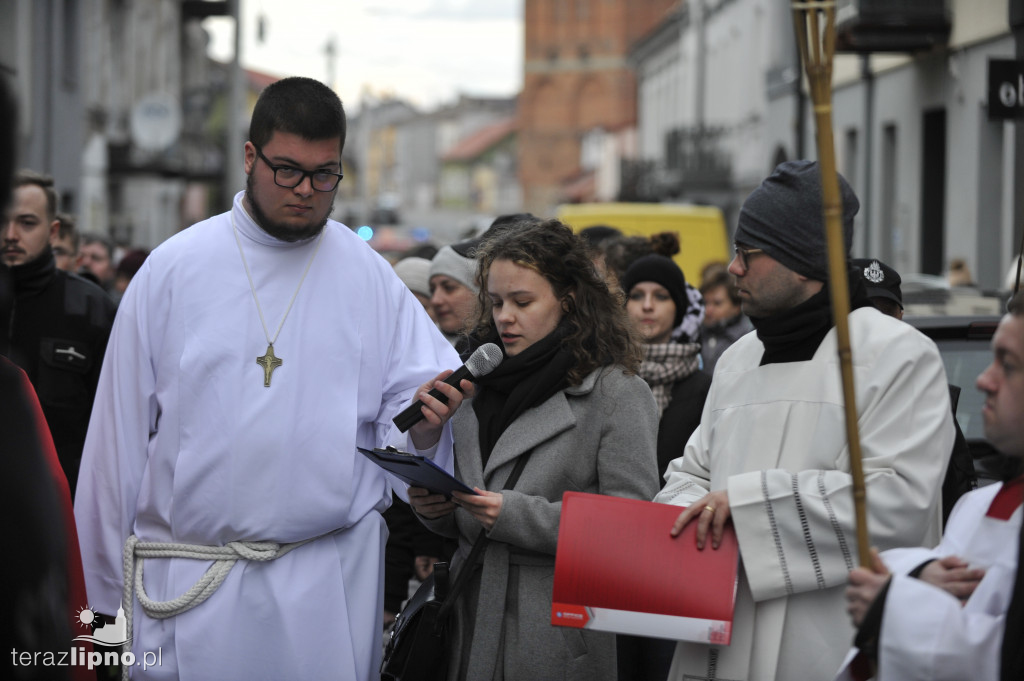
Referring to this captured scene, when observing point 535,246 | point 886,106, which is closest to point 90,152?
point 886,106

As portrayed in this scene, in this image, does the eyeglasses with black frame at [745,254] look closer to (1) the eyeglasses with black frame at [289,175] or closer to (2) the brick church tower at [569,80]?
(1) the eyeglasses with black frame at [289,175]

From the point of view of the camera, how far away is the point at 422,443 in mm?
3947

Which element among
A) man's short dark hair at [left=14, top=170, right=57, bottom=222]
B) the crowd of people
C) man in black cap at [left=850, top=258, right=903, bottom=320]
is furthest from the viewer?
man's short dark hair at [left=14, top=170, right=57, bottom=222]

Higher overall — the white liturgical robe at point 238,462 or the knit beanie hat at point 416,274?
the knit beanie hat at point 416,274

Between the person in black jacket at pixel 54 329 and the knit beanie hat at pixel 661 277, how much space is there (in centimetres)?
236

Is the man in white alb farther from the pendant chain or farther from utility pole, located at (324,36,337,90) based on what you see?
utility pole, located at (324,36,337,90)

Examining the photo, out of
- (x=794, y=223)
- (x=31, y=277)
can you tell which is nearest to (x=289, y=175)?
(x=794, y=223)

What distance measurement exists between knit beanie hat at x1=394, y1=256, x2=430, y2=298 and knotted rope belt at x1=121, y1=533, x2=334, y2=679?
360cm

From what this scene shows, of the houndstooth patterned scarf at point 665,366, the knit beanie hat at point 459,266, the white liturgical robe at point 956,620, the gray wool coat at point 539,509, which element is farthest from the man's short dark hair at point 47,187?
the white liturgical robe at point 956,620

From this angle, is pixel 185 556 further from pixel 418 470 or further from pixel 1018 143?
pixel 1018 143

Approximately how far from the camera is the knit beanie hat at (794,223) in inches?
136

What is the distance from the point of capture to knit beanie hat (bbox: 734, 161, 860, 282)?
3.45 meters

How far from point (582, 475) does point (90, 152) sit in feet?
79.7

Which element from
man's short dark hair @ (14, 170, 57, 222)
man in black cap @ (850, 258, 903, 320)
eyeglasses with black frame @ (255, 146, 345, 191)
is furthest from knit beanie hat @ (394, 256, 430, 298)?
eyeglasses with black frame @ (255, 146, 345, 191)
